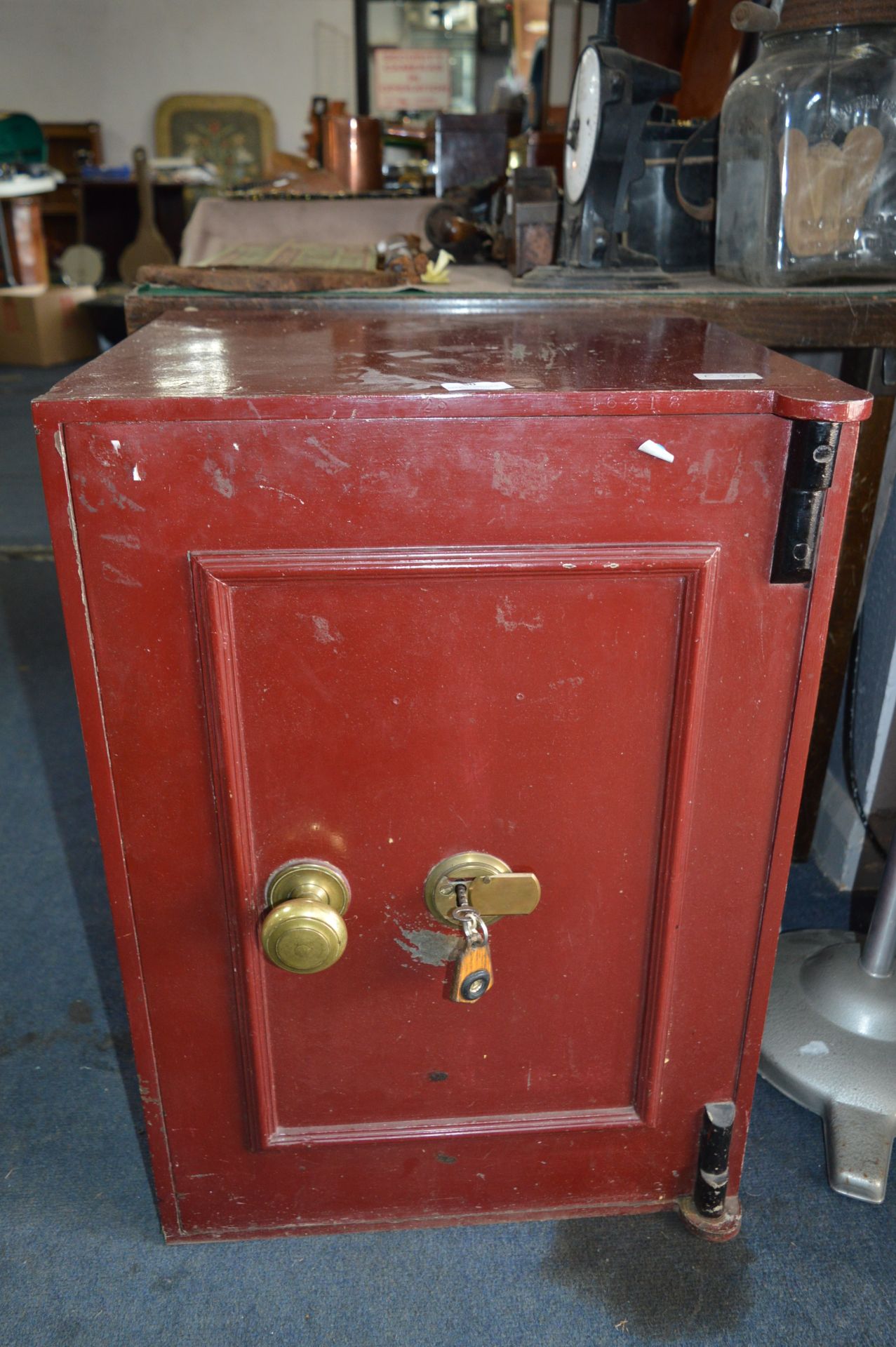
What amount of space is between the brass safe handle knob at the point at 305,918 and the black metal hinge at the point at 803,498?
0.44 meters

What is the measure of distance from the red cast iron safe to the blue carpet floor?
0.04 meters

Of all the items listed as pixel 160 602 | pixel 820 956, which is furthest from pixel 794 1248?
pixel 160 602

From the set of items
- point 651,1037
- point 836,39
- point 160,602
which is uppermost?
point 836,39

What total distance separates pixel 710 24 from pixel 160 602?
5.22 feet

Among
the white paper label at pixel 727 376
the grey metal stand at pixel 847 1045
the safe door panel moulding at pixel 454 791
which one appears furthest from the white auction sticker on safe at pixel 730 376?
the grey metal stand at pixel 847 1045

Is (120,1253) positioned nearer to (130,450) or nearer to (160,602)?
(160,602)

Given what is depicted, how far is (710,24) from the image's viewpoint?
1.72 metres

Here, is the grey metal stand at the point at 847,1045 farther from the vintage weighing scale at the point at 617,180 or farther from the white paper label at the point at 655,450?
the vintage weighing scale at the point at 617,180

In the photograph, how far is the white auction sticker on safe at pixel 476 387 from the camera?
712 mm

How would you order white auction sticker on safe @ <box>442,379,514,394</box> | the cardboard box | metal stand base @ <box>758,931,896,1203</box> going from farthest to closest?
the cardboard box → metal stand base @ <box>758,931,896,1203</box> → white auction sticker on safe @ <box>442,379,514,394</box>

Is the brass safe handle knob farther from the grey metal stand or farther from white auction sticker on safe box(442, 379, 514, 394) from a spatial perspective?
the grey metal stand

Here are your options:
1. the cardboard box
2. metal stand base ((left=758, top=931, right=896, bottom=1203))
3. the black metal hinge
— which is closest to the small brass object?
the black metal hinge

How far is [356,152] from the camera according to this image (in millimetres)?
2512

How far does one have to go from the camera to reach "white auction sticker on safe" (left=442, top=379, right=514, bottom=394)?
2.34 feet
